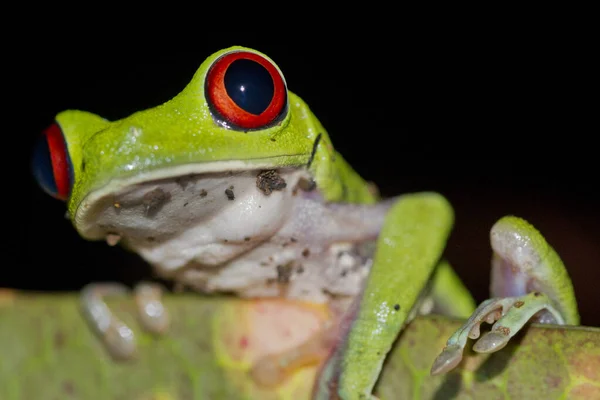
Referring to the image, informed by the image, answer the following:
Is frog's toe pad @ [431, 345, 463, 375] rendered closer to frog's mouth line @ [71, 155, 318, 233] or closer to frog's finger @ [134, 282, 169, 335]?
frog's mouth line @ [71, 155, 318, 233]

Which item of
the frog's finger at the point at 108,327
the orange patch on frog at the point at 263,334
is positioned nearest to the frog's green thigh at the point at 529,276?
the orange patch on frog at the point at 263,334

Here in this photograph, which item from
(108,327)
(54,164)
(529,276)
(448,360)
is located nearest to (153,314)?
(108,327)

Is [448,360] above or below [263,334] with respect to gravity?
above

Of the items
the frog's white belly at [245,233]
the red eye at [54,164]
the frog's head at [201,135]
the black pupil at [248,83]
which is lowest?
the frog's white belly at [245,233]

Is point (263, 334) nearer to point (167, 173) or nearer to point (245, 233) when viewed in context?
point (245, 233)

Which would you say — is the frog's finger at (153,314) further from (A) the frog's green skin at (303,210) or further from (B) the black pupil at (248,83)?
(B) the black pupil at (248,83)
